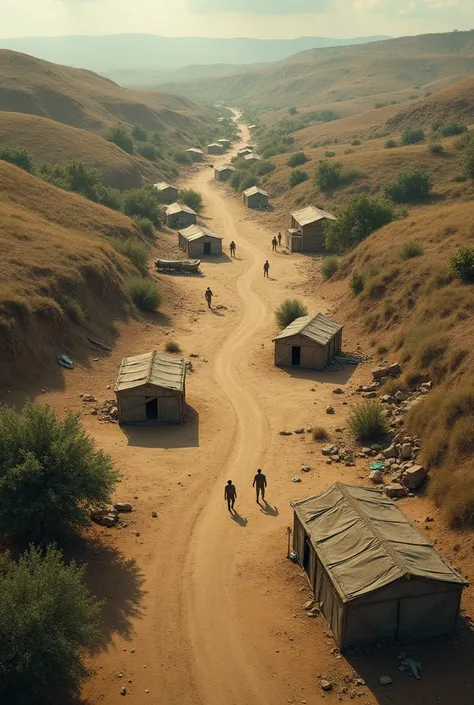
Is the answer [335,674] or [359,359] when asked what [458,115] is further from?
[335,674]

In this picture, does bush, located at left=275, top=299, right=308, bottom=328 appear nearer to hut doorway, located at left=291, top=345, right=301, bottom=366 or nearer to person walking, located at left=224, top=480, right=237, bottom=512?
hut doorway, located at left=291, top=345, right=301, bottom=366

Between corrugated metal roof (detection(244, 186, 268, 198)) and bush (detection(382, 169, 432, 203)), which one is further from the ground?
bush (detection(382, 169, 432, 203))

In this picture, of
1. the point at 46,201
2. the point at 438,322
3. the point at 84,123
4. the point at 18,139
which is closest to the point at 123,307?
the point at 46,201

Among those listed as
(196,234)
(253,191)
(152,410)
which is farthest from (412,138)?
(152,410)

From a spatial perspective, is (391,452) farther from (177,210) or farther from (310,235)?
(177,210)

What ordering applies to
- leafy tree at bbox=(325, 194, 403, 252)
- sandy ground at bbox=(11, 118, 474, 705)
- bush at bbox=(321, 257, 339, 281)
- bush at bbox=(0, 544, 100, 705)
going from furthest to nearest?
1. leafy tree at bbox=(325, 194, 403, 252)
2. bush at bbox=(321, 257, 339, 281)
3. sandy ground at bbox=(11, 118, 474, 705)
4. bush at bbox=(0, 544, 100, 705)

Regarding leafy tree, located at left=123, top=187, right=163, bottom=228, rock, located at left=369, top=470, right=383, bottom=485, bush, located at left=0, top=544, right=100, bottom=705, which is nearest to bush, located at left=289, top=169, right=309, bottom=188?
leafy tree, located at left=123, top=187, right=163, bottom=228

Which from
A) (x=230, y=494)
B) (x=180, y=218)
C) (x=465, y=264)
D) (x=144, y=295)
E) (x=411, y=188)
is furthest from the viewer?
(x=180, y=218)
